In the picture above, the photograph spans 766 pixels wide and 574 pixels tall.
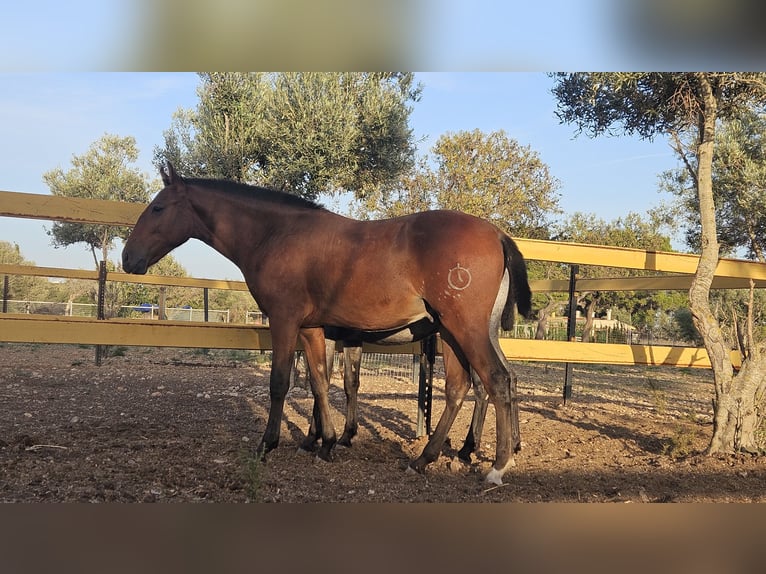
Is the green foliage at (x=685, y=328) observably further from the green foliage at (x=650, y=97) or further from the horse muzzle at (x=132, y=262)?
the horse muzzle at (x=132, y=262)

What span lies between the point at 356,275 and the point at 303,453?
5.63 feet

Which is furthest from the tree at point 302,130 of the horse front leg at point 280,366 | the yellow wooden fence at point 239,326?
the horse front leg at point 280,366

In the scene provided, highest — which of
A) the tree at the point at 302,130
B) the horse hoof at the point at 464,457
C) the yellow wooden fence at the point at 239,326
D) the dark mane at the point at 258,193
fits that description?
the tree at the point at 302,130

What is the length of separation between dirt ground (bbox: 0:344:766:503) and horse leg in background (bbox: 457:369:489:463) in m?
0.14

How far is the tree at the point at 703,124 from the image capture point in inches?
195

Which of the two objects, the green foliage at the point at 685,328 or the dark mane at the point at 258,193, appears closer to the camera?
the dark mane at the point at 258,193

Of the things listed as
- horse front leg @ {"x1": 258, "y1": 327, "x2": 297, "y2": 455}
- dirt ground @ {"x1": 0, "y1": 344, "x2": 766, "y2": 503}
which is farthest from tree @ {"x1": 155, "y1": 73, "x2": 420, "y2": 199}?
horse front leg @ {"x1": 258, "y1": 327, "x2": 297, "y2": 455}

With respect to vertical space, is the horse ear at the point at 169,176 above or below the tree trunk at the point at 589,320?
above

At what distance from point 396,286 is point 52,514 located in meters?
3.26

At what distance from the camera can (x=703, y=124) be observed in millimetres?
5648

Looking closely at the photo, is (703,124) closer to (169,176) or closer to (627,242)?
(169,176)

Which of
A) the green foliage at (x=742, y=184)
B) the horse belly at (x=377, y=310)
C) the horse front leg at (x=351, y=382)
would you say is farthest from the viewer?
the green foliage at (x=742, y=184)
